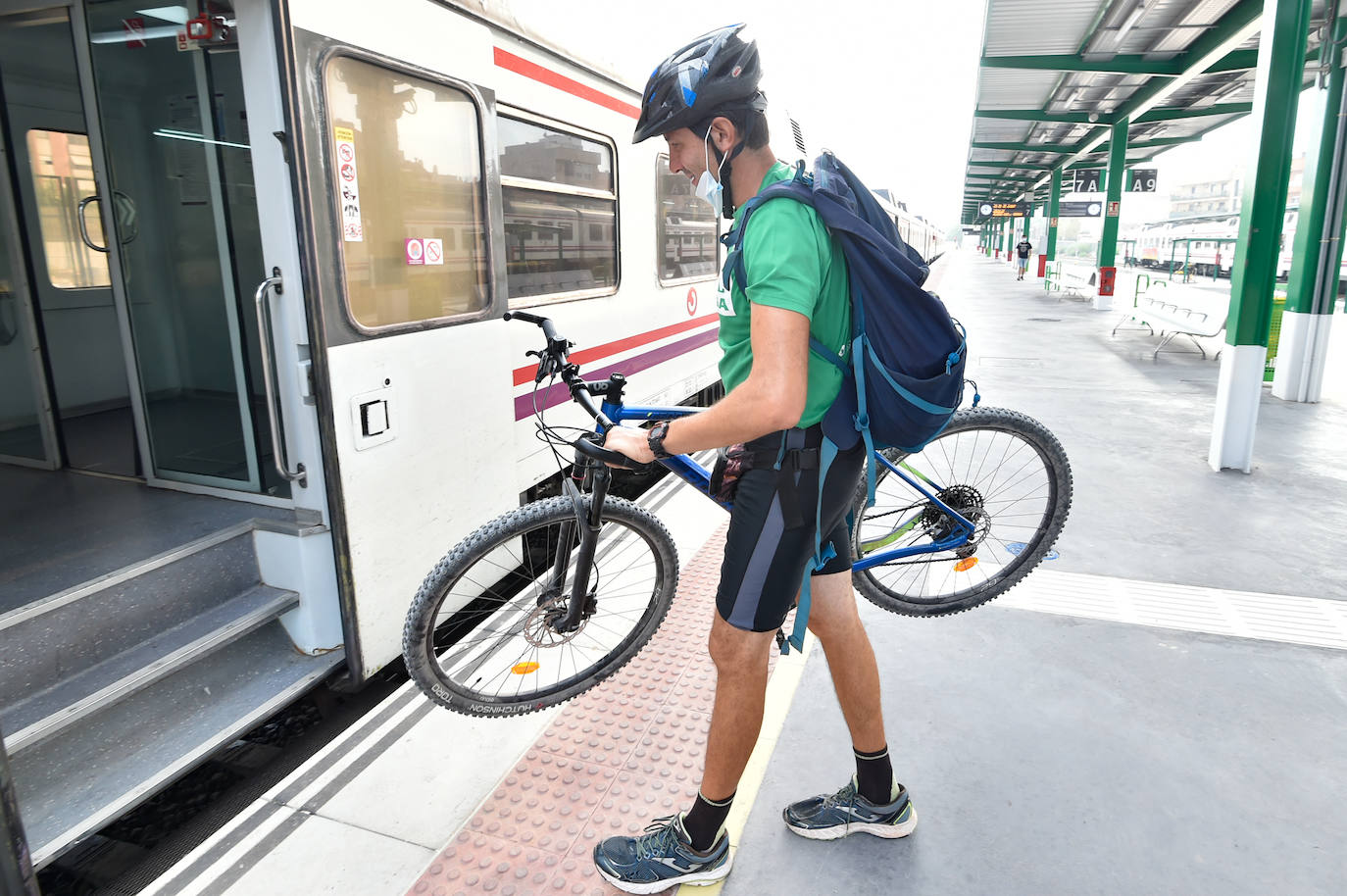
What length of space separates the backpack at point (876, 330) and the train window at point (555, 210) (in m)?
1.89

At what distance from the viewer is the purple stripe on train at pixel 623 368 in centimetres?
358

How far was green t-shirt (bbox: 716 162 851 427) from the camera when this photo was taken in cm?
158

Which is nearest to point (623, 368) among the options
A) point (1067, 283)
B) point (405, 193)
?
point (405, 193)

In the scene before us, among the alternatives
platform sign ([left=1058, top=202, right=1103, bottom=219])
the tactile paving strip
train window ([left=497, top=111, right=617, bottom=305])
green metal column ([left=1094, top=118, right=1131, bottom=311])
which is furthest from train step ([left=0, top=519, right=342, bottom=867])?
platform sign ([left=1058, top=202, right=1103, bottom=219])

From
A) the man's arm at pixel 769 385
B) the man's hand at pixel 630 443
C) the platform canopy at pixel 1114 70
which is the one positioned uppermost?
the platform canopy at pixel 1114 70

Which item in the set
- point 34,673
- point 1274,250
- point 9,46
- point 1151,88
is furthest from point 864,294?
point 1151,88

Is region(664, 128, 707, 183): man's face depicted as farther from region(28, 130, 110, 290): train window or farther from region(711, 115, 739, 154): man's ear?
region(28, 130, 110, 290): train window

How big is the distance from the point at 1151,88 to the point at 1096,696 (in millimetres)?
16019

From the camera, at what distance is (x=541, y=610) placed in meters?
2.55

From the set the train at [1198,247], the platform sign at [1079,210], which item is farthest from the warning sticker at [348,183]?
the platform sign at [1079,210]

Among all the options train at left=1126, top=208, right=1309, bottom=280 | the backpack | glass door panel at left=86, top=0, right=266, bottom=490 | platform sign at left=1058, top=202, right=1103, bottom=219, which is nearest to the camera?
the backpack

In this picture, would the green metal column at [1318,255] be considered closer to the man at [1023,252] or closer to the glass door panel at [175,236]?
the glass door panel at [175,236]

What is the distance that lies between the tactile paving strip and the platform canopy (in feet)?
27.6

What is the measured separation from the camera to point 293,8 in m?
2.31
